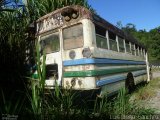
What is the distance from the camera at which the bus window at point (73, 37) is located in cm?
576

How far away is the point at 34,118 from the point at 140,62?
7415 millimetres

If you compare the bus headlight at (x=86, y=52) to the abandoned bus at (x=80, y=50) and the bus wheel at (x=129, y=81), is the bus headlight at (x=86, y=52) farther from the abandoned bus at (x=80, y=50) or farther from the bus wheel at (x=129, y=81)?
the bus wheel at (x=129, y=81)

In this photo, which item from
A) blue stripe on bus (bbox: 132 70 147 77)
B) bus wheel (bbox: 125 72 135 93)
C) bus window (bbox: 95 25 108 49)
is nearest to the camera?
bus window (bbox: 95 25 108 49)

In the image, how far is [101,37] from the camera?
621cm

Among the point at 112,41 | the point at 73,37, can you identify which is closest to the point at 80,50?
the point at 73,37

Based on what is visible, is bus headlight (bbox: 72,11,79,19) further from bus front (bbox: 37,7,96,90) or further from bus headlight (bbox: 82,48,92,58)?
bus headlight (bbox: 82,48,92,58)

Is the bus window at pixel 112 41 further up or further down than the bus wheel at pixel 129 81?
further up

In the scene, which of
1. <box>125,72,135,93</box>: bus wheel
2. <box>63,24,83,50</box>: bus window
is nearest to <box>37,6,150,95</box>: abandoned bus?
<box>63,24,83,50</box>: bus window

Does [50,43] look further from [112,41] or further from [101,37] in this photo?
[112,41]

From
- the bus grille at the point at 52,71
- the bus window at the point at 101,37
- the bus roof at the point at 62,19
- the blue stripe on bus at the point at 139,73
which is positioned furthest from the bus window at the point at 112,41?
the blue stripe on bus at the point at 139,73

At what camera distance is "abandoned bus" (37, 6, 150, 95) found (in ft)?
18.2

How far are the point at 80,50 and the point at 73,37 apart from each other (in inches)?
15.9

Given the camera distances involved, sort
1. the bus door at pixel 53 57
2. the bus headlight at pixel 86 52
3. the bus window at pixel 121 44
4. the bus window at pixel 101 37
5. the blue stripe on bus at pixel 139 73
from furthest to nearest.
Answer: the blue stripe on bus at pixel 139 73, the bus window at pixel 121 44, the bus door at pixel 53 57, the bus window at pixel 101 37, the bus headlight at pixel 86 52

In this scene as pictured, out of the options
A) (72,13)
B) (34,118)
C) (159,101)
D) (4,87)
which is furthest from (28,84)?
(159,101)
